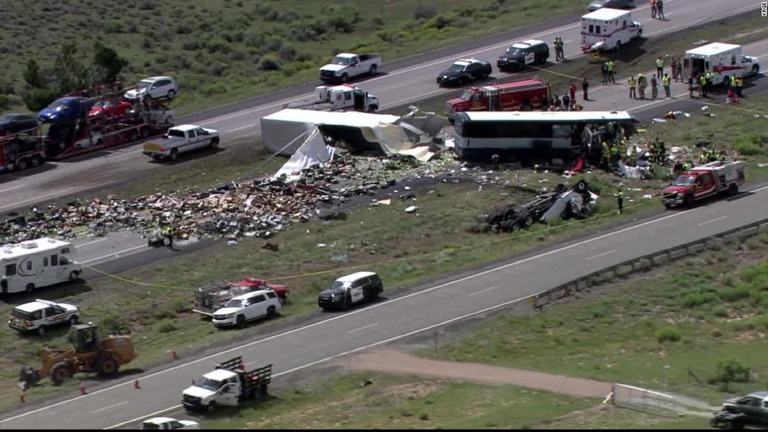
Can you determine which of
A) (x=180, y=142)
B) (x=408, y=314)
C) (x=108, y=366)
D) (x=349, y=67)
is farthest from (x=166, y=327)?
(x=349, y=67)

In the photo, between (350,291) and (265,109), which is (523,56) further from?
(350,291)

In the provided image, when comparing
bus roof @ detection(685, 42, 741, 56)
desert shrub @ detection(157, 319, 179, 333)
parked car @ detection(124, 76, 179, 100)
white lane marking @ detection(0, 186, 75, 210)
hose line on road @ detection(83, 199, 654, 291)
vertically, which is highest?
parked car @ detection(124, 76, 179, 100)

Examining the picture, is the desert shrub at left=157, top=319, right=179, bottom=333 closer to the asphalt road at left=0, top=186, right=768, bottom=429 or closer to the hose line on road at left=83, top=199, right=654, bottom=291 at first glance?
the hose line on road at left=83, top=199, right=654, bottom=291

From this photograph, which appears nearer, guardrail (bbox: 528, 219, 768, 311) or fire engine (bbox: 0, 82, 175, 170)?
guardrail (bbox: 528, 219, 768, 311)

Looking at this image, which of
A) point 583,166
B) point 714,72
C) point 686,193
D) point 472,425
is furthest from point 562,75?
point 472,425

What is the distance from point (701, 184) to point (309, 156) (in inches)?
758

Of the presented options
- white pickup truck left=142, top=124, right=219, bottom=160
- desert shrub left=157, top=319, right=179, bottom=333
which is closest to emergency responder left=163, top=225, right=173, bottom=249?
desert shrub left=157, top=319, right=179, bottom=333

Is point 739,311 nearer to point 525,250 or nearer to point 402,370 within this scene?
point 525,250

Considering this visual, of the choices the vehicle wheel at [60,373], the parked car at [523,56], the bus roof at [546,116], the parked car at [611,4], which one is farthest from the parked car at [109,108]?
the parked car at [611,4]

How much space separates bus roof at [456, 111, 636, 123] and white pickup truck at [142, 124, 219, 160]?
13.5 meters

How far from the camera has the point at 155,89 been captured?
90938 mm

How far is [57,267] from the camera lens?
6356 centimetres

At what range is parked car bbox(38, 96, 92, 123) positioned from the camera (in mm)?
82562

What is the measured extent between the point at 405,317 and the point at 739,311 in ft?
40.7
